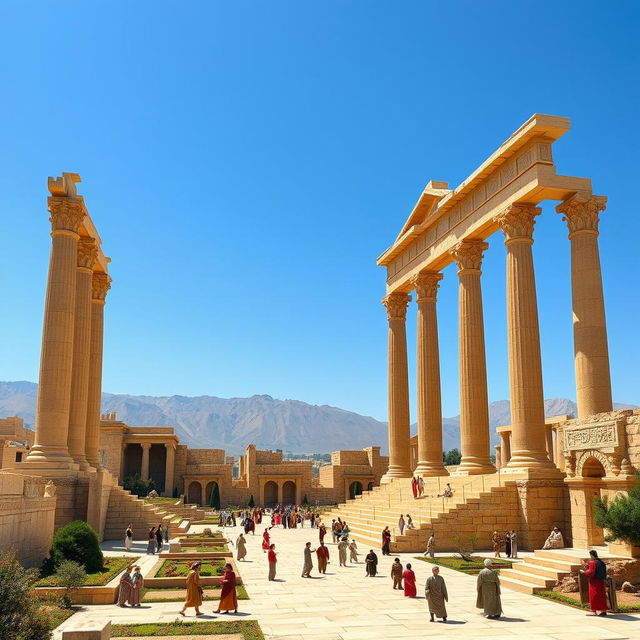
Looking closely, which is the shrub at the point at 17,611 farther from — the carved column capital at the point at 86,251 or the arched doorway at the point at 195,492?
the arched doorway at the point at 195,492

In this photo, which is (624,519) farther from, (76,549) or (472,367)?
(76,549)

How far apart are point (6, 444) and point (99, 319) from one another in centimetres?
942

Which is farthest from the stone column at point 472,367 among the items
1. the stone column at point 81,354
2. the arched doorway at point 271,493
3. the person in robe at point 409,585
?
the arched doorway at point 271,493

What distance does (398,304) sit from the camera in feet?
153

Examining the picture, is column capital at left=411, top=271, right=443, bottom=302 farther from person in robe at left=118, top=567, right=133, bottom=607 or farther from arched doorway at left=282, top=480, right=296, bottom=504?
arched doorway at left=282, top=480, right=296, bottom=504

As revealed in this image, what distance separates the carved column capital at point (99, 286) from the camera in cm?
4062

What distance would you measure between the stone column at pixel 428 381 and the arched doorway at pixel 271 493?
43.7 metres

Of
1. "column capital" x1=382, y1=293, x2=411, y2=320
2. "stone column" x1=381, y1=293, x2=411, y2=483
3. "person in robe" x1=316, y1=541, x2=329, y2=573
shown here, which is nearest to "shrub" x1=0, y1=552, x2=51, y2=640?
"person in robe" x1=316, y1=541, x2=329, y2=573

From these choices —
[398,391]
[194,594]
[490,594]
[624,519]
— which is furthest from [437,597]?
[398,391]

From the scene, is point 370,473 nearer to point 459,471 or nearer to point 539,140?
point 459,471

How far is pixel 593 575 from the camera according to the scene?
16328mm

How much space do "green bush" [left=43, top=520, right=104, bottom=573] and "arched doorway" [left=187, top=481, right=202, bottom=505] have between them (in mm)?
55021

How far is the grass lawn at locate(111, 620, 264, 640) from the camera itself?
14.2 meters

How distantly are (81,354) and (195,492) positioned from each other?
4512 cm
